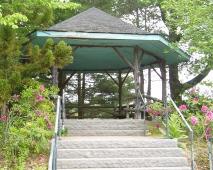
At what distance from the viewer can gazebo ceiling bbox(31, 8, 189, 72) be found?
11750 mm

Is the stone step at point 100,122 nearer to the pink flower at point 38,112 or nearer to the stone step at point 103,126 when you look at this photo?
the stone step at point 103,126

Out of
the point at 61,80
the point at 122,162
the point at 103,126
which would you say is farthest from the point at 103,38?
the point at 61,80

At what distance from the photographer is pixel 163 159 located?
28.8 feet

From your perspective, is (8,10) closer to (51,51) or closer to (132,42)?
(51,51)

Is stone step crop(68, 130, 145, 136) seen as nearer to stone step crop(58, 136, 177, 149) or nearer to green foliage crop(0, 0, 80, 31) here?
stone step crop(58, 136, 177, 149)

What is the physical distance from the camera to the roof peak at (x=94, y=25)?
472 inches

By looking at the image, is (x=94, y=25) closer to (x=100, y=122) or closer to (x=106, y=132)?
(x=100, y=122)

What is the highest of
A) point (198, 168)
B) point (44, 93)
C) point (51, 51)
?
point (51, 51)

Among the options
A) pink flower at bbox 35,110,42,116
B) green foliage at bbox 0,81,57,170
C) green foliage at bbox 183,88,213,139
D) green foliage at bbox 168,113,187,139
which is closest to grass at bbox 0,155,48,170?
green foliage at bbox 0,81,57,170

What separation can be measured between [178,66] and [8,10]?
34.2 feet

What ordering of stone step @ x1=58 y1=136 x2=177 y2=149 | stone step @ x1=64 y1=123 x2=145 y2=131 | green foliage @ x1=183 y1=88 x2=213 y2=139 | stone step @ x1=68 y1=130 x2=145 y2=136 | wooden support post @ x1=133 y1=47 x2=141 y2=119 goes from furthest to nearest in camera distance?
wooden support post @ x1=133 y1=47 x2=141 y2=119 < stone step @ x1=64 y1=123 x2=145 y2=131 < stone step @ x1=68 y1=130 x2=145 y2=136 < green foliage @ x1=183 y1=88 x2=213 y2=139 < stone step @ x1=58 y1=136 x2=177 y2=149

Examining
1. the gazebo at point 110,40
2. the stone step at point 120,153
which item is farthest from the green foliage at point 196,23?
the stone step at point 120,153

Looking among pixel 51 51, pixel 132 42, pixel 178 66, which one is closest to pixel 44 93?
pixel 51 51

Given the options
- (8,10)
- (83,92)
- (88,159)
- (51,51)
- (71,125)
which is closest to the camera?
(88,159)
